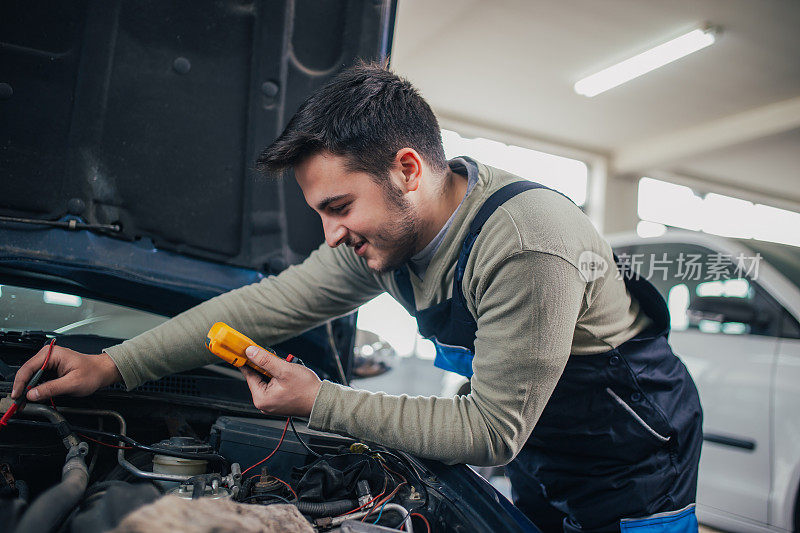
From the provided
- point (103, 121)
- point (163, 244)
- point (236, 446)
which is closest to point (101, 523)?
point (236, 446)

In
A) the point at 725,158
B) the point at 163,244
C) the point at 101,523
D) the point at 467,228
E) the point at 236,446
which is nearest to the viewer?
the point at 101,523

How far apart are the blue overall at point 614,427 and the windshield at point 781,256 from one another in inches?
62.6

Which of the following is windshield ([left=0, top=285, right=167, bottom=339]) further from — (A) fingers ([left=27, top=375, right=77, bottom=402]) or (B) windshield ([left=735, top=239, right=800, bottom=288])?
(B) windshield ([left=735, top=239, right=800, bottom=288])

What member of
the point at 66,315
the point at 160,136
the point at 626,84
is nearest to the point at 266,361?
the point at 66,315

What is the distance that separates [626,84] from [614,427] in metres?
5.18

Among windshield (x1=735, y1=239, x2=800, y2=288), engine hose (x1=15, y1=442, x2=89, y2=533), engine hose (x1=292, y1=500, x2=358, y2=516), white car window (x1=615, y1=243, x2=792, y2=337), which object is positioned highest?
windshield (x1=735, y1=239, x2=800, y2=288)

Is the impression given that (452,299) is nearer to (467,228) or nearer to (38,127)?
(467,228)

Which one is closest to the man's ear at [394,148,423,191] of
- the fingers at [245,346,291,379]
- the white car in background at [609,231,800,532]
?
the fingers at [245,346,291,379]

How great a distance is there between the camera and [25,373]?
1056 mm

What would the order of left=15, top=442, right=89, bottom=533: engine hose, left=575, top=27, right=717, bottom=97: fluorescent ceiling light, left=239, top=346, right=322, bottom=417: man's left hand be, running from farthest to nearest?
1. left=575, top=27, right=717, bottom=97: fluorescent ceiling light
2. left=239, top=346, right=322, bottom=417: man's left hand
3. left=15, top=442, right=89, bottom=533: engine hose

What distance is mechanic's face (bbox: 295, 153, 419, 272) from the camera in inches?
45.4

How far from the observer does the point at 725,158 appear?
23.8 feet

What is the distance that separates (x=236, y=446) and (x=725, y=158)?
7.77m

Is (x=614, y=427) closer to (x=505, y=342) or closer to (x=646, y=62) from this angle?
(x=505, y=342)
